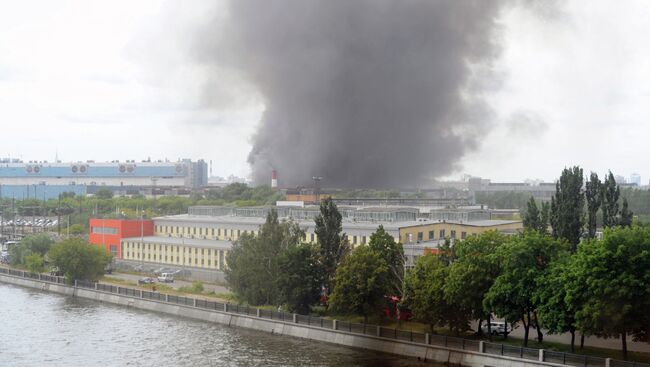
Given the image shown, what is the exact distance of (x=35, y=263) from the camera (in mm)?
47438

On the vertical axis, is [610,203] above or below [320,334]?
above

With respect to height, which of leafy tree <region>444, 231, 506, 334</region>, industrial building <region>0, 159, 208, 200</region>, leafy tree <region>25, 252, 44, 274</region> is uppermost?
industrial building <region>0, 159, 208, 200</region>

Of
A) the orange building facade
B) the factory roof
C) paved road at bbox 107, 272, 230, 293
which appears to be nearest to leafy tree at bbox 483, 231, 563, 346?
the factory roof

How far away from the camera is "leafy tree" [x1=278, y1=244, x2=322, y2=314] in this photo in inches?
1207

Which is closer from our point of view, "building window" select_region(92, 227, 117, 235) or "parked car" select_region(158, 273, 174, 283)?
"parked car" select_region(158, 273, 174, 283)

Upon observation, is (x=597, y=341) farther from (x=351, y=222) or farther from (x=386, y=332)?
(x=351, y=222)

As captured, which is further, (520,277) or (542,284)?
(520,277)

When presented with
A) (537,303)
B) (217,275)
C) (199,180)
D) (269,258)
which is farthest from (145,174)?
(537,303)

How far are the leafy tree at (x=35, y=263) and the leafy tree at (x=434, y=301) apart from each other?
28326 mm

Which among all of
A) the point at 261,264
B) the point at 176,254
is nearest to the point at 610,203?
the point at 261,264

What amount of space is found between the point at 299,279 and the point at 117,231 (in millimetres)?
26360

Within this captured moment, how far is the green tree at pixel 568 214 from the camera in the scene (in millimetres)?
31359

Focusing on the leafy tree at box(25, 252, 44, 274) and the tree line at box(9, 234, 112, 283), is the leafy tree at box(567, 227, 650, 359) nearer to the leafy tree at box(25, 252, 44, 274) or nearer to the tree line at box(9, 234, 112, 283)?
Result: the tree line at box(9, 234, 112, 283)

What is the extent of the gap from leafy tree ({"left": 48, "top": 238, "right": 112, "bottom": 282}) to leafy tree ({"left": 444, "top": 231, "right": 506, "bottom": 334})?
23901 mm
